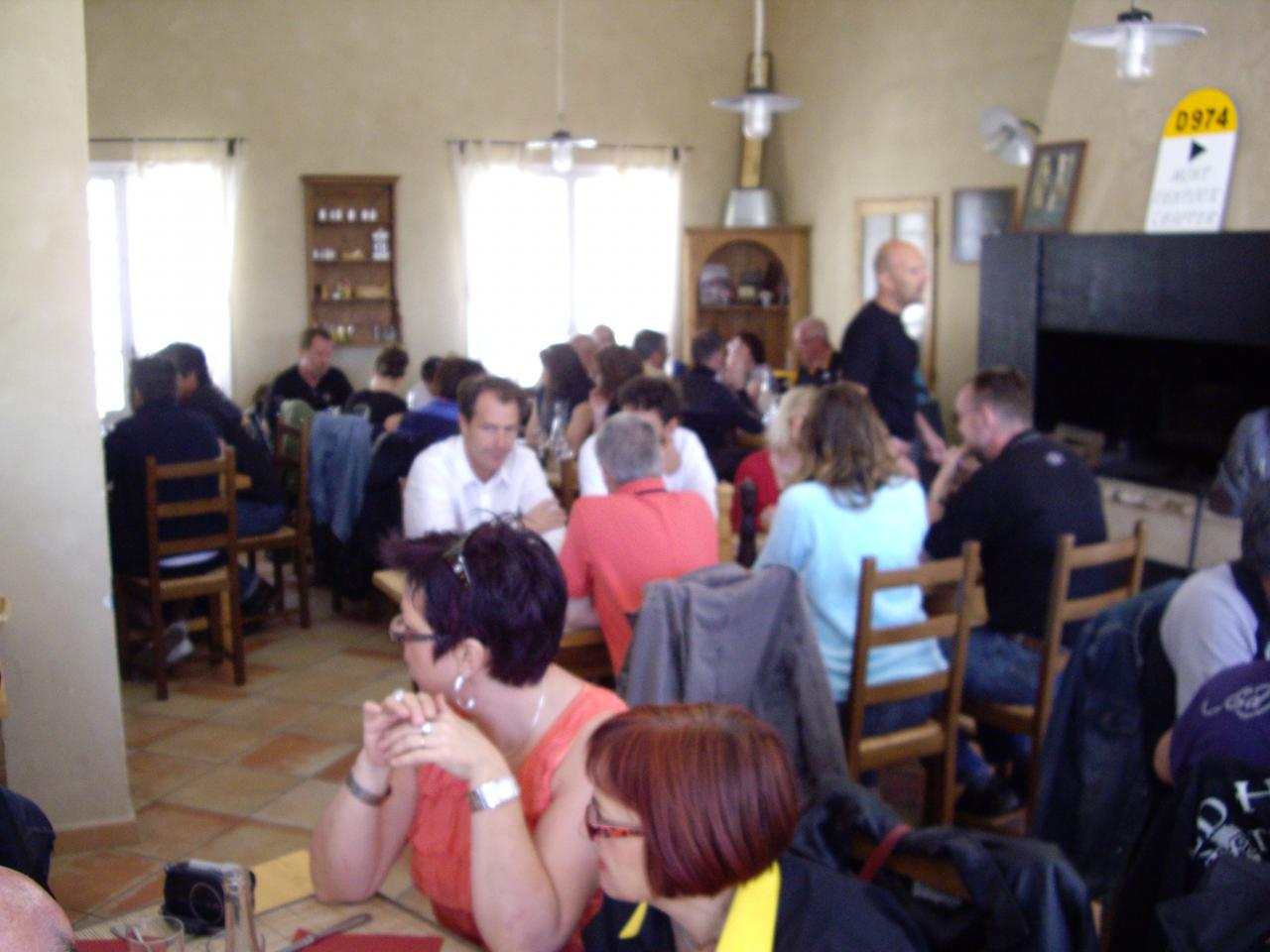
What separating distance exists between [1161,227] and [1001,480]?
302cm

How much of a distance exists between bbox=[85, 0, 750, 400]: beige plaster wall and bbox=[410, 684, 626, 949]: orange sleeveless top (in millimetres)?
6993

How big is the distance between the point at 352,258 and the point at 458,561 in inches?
279

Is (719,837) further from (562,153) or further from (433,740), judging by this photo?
(562,153)

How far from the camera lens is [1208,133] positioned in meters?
5.44

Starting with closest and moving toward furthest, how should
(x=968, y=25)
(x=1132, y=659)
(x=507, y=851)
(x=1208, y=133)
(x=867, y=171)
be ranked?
(x=507, y=851)
(x=1132, y=659)
(x=1208, y=133)
(x=968, y=25)
(x=867, y=171)

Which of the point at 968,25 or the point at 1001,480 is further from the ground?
the point at 968,25

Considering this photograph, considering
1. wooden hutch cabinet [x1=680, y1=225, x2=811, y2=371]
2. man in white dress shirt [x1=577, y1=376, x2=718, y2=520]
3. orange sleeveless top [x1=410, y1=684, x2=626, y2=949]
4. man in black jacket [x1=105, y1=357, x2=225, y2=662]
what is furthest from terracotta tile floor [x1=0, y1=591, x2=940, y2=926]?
wooden hutch cabinet [x1=680, y1=225, x2=811, y2=371]

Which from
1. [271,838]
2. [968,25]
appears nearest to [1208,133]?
[968,25]

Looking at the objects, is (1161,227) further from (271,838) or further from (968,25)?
(271,838)

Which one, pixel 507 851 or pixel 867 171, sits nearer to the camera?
pixel 507 851

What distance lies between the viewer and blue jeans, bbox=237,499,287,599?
16.7 feet

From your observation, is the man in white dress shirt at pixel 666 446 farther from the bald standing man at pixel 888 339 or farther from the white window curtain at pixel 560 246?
the white window curtain at pixel 560 246

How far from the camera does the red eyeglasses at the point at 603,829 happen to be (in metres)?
1.44

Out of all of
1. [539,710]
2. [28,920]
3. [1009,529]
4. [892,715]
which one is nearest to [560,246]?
[1009,529]
